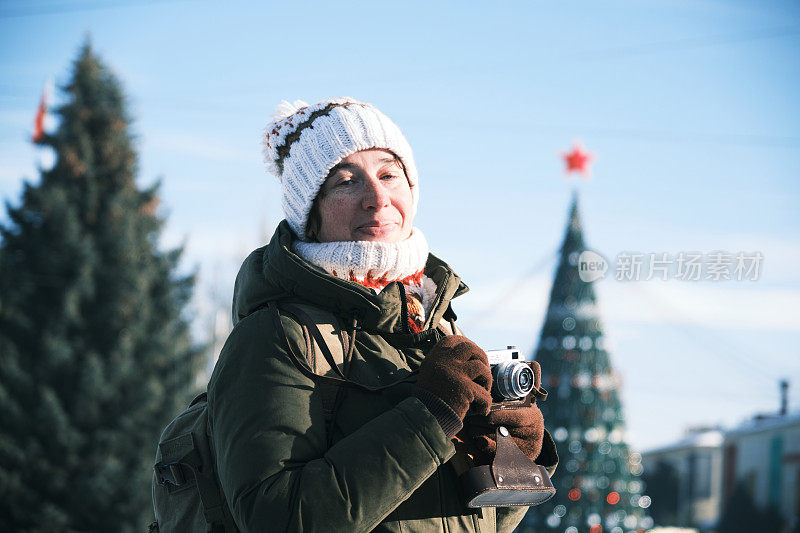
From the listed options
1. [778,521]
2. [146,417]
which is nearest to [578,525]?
[778,521]

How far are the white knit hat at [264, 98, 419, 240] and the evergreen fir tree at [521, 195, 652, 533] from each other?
7.33m

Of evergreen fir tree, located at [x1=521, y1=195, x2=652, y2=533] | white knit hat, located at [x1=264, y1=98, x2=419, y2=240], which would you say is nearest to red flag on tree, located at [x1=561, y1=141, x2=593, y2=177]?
evergreen fir tree, located at [x1=521, y1=195, x2=652, y2=533]

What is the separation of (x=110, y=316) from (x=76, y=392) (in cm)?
131

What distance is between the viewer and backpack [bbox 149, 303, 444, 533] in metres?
2.04

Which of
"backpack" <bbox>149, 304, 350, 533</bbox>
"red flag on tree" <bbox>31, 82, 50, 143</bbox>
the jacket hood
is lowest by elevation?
"backpack" <bbox>149, 304, 350, 533</bbox>

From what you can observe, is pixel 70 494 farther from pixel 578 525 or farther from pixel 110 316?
pixel 578 525

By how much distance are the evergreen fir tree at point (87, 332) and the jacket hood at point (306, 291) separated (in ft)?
40.7

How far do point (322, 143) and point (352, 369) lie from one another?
0.64 meters

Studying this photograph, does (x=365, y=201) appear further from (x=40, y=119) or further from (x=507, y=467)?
(x=40, y=119)

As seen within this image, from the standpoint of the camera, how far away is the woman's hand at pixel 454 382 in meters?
1.94

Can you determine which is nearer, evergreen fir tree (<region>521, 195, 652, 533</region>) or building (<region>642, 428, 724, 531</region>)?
evergreen fir tree (<region>521, 195, 652, 533</region>)

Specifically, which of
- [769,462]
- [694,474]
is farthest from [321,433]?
[694,474]

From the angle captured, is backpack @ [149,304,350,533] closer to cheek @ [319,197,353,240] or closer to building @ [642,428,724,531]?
cheek @ [319,197,353,240]

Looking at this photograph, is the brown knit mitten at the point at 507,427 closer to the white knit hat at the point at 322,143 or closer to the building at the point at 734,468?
the white knit hat at the point at 322,143
